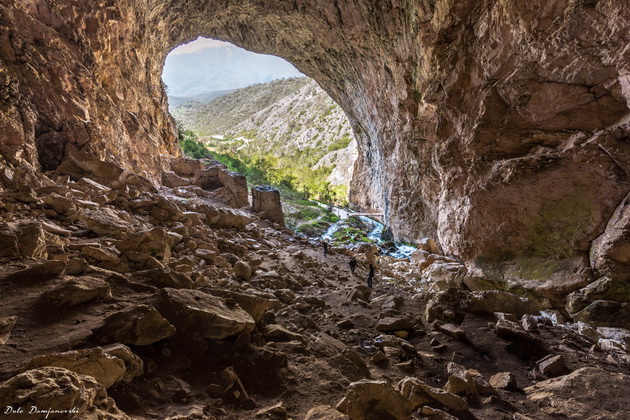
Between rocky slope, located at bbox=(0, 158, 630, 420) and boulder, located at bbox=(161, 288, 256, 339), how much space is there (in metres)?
0.01

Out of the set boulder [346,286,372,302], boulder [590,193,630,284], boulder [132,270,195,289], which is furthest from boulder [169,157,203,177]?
boulder [590,193,630,284]

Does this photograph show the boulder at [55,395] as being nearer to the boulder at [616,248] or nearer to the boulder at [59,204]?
the boulder at [59,204]

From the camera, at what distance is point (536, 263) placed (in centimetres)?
776

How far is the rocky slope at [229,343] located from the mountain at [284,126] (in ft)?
114

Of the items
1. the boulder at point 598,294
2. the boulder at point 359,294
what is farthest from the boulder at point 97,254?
the boulder at point 598,294

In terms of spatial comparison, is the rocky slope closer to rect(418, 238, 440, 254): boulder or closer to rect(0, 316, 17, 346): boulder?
rect(0, 316, 17, 346): boulder

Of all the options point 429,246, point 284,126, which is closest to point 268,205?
point 429,246

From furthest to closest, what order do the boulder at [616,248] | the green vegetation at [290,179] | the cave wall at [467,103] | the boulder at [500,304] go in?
1. the green vegetation at [290,179]
2. the cave wall at [467,103]
3. the boulder at [616,248]
4. the boulder at [500,304]

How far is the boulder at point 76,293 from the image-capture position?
2.24m

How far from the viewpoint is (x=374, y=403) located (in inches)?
80.0

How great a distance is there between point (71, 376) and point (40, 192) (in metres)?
4.55

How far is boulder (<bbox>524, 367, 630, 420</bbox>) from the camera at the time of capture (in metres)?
2.52

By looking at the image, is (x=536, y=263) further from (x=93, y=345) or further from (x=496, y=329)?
(x=93, y=345)

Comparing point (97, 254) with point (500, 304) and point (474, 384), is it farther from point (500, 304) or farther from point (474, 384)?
point (500, 304)
